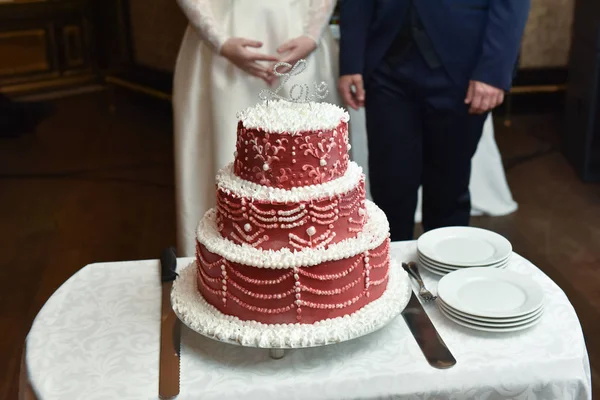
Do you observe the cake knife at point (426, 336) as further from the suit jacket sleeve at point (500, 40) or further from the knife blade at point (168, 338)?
the suit jacket sleeve at point (500, 40)

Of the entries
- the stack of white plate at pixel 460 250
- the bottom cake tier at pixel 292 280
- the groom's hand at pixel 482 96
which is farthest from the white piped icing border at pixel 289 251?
the groom's hand at pixel 482 96

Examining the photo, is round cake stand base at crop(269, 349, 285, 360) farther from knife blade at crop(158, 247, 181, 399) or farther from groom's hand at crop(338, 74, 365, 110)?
groom's hand at crop(338, 74, 365, 110)

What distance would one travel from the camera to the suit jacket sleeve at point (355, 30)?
1.97 metres

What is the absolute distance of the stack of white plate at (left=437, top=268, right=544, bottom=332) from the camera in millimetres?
1173

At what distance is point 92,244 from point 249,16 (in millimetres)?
1460

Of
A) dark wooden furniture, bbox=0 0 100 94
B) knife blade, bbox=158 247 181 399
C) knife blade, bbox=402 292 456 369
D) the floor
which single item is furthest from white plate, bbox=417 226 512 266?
dark wooden furniture, bbox=0 0 100 94

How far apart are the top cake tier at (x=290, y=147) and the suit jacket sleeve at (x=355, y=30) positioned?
0.84 meters

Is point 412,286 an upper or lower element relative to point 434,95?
lower

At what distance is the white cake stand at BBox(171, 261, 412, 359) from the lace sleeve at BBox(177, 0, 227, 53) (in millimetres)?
1041

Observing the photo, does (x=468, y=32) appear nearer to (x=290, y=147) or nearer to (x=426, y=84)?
(x=426, y=84)

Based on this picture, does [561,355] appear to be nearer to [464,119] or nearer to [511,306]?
[511,306]

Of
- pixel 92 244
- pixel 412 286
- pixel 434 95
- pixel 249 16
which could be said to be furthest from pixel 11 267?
pixel 412 286

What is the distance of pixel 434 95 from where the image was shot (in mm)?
1912

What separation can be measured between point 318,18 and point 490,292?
3.72 ft
